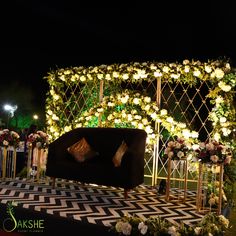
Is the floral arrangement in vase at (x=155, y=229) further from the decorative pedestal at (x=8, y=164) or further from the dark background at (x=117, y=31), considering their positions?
the dark background at (x=117, y=31)

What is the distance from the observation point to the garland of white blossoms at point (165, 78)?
16.9 ft

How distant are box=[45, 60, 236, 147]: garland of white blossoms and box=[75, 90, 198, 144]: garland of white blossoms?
335mm

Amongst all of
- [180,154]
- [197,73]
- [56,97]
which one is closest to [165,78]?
[197,73]

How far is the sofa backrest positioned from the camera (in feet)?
15.8

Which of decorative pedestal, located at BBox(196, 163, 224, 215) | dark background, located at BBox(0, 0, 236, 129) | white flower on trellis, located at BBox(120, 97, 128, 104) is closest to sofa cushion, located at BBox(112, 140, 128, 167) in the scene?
decorative pedestal, located at BBox(196, 163, 224, 215)

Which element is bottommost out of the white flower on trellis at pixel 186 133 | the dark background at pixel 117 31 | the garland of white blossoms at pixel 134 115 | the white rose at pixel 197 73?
the white flower on trellis at pixel 186 133

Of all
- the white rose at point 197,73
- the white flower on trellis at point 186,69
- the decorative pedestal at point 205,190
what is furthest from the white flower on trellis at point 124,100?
the decorative pedestal at point 205,190

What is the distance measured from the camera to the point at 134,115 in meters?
5.90

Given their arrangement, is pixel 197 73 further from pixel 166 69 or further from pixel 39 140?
pixel 39 140

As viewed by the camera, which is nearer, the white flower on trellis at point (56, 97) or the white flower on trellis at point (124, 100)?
the white flower on trellis at point (124, 100)

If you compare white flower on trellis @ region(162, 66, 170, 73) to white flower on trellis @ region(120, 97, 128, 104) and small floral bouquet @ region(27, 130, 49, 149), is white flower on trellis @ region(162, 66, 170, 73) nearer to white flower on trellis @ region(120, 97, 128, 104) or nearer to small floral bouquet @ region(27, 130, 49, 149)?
white flower on trellis @ region(120, 97, 128, 104)

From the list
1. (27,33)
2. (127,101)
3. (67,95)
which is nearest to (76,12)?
(67,95)

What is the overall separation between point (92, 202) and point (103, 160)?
1002 mm

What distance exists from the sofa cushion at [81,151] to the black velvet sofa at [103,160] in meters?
0.08
